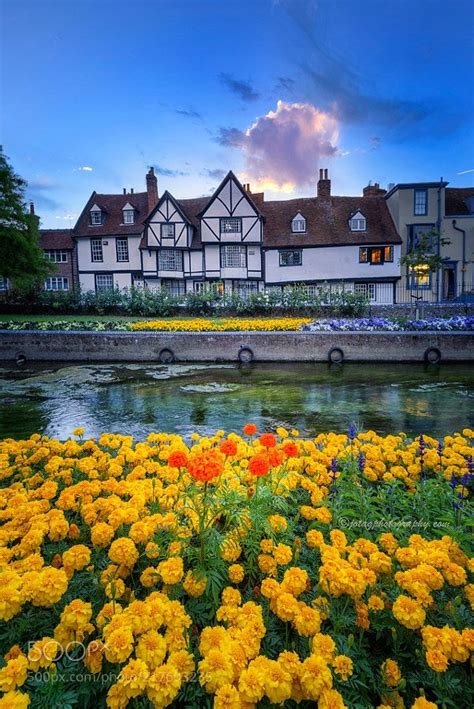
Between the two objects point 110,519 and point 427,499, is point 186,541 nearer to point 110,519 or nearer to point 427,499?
point 110,519

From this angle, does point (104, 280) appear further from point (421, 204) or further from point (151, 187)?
point (421, 204)

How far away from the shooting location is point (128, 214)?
3712 cm

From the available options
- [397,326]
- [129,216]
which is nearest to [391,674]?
[397,326]

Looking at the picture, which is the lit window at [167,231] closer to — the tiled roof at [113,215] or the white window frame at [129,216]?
the tiled roof at [113,215]

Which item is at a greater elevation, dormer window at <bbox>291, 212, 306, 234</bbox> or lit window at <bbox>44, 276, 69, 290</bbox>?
dormer window at <bbox>291, 212, 306, 234</bbox>

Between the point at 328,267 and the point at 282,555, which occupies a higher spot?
the point at 328,267

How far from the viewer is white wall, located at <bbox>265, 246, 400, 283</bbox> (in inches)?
1288

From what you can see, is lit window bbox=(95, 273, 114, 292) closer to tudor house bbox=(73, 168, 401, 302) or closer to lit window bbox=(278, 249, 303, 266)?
tudor house bbox=(73, 168, 401, 302)

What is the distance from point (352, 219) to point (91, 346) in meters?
25.3

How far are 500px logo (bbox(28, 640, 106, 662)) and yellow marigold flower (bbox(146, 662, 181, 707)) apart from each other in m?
0.26

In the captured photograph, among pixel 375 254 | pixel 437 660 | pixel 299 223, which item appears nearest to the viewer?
pixel 437 660

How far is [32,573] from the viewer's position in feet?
6.21

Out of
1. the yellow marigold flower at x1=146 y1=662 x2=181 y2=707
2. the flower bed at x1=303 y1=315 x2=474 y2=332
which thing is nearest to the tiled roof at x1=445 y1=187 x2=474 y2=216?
the flower bed at x1=303 y1=315 x2=474 y2=332

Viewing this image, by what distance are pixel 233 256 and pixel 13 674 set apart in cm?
3401
